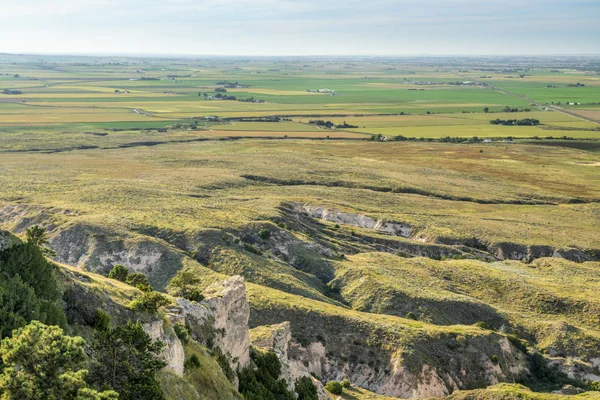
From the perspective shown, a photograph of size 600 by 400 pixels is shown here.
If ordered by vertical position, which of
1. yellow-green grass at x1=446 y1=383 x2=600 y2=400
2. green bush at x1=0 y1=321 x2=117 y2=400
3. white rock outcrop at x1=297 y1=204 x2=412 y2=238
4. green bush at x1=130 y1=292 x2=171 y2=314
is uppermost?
green bush at x1=0 y1=321 x2=117 y2=400

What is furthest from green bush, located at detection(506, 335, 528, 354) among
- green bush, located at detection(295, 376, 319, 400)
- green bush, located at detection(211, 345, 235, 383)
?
green bush, located at detection(211, 345, 235, 383)

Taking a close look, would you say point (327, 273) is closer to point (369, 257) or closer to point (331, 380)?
point (369, 257)

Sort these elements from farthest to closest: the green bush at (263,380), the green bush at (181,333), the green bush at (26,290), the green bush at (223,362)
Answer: the green bush at (263,380), the green bush at (223,362), the green bush at (181,333), the green bush at (26,290)

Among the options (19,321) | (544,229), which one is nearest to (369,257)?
(544,229)

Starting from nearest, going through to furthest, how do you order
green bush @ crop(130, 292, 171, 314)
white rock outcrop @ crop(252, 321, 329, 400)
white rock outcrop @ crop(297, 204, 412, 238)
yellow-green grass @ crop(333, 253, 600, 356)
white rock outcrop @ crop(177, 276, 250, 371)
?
green bush @ crop(130, 292, 171, 314) < white rock outcrop @ crop(177, 276, 250, 371) < white rock outcrop @ crop(252, 321, 329, 400) < yellow-green grass @ crop(333, 253, 600, 356) < white rock outcrop @ crop(297, 204, 412, 238)

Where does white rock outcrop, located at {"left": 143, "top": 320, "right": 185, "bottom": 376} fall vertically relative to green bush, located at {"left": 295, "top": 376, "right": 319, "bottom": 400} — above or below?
above

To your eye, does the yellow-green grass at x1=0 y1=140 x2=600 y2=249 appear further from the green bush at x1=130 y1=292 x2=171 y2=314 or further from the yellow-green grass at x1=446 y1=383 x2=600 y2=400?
the green bush at x1=130 y1=292 x2=171 y2=314

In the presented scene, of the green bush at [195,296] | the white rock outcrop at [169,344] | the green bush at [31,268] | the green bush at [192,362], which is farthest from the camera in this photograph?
the green bush at [195,296]

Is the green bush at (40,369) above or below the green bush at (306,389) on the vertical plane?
above

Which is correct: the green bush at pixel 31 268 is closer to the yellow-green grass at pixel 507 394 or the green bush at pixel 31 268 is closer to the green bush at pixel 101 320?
the green bush at pixel 101 320

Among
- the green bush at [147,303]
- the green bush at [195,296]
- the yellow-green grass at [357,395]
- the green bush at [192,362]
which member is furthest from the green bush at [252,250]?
the green bush at [147,303]
